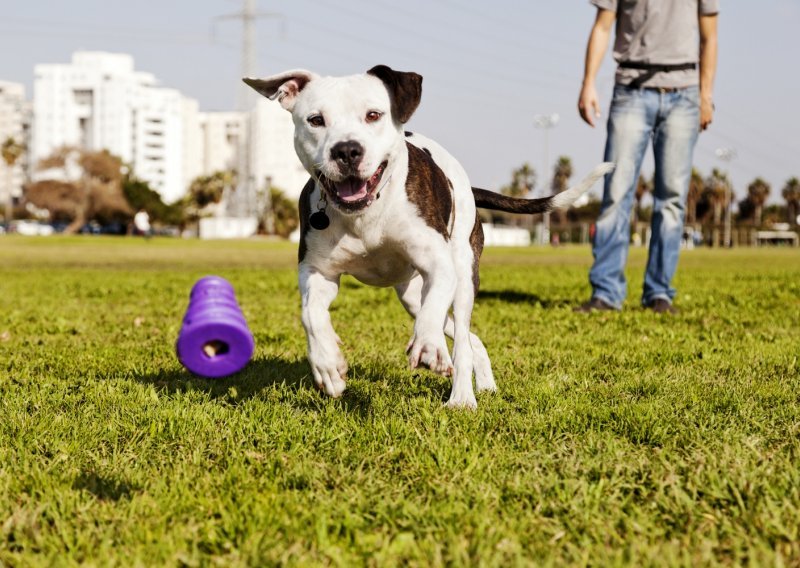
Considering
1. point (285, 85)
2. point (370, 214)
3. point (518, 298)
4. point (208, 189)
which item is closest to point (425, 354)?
point (370, 214)

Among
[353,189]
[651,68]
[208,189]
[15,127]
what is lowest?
[353,189]

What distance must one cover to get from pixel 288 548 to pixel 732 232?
9646 cm

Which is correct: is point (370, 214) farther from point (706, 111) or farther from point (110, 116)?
point (110, 116)

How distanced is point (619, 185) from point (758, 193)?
416ft

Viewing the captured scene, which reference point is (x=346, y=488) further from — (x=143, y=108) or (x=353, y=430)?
(x=143, y=108)

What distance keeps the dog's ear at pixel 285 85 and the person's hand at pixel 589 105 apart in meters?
4.76

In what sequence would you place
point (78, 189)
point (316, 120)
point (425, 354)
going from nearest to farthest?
point (425, 354) < point (316, 120) < point (78, 189)

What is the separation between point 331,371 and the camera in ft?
13.3

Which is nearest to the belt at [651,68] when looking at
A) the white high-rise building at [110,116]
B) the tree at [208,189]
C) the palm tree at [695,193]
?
the palm tree at [695,193]

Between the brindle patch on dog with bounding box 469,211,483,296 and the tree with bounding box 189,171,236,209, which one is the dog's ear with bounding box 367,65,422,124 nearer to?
the brindle patch on dog with bounding box 469,211,483,296

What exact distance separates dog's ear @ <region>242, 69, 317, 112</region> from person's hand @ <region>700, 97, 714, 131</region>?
5662 mm

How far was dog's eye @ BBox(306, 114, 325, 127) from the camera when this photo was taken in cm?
414

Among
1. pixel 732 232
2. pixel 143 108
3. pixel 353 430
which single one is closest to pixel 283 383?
pixel 353 430

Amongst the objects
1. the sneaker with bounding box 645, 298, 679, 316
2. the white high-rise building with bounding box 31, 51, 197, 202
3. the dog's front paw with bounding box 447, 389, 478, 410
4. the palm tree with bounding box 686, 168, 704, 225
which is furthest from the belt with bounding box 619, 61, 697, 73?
the white high-rise building with bounding box 31, 51, 197, 202
